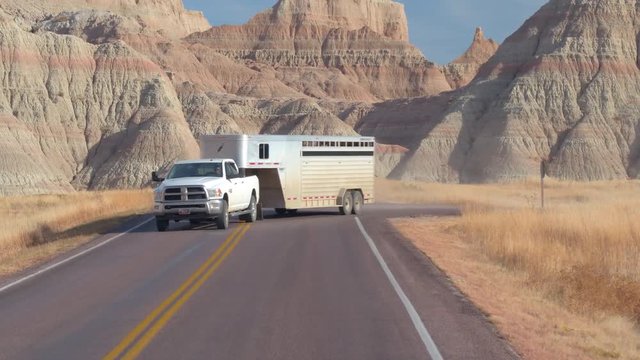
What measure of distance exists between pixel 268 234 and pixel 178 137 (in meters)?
68.5

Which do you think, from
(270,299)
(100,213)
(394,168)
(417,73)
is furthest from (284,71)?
(270,299)

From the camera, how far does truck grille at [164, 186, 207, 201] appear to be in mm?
27203

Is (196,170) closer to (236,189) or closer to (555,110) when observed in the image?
(236,189)

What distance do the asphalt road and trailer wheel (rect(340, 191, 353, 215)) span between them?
11.6 metres

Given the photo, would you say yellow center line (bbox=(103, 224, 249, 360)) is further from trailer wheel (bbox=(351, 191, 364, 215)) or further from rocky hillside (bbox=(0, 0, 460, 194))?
rocky hillside (bbox=(0, 0, 460, 194))

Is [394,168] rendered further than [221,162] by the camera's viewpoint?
Yes

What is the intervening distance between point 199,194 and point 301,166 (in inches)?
244

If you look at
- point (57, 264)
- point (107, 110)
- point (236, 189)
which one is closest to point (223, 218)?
point (236, 189)

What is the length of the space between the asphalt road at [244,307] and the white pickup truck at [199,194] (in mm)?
4398

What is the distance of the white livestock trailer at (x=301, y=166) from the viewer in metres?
31.3

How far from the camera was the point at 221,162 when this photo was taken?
2892 cm

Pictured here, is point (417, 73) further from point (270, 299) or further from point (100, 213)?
point (270, 299)

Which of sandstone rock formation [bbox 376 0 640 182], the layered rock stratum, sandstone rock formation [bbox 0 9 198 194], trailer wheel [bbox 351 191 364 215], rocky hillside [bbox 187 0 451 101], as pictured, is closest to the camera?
trailer wheel [bbox 351 191 364 215]

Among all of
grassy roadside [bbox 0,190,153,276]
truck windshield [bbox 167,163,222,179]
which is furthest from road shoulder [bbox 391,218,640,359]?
truck windshield [bbox 167,163,222,179]
